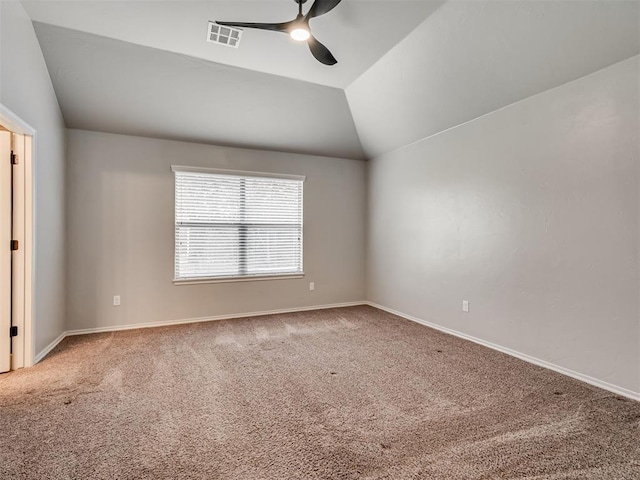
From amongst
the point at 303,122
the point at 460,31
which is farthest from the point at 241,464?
the point at 303,122

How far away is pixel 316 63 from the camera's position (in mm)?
3369

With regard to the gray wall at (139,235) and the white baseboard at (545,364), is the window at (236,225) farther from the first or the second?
the white baseboard at (545,364)

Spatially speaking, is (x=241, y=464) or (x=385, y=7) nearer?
(x=241, y=464)

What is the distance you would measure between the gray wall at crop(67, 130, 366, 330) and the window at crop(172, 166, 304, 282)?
0.13 meters

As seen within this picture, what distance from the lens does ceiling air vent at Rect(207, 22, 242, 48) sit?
2785mm

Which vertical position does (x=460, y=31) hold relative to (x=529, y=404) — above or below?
above

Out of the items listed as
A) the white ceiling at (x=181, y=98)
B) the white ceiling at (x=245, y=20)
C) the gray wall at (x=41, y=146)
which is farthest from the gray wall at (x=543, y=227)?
the gray wall at (x=41, y=146)

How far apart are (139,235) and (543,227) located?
445 centimetres

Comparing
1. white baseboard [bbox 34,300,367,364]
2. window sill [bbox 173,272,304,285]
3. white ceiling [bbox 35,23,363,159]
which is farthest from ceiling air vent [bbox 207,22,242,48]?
white baseboard [bbox 34,300,367,364]

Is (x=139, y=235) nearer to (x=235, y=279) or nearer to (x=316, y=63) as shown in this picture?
(x=235, y=279)

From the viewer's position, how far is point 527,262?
9.80 ft

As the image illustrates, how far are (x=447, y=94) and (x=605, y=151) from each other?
153 cm

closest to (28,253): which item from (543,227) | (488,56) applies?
(488,56)

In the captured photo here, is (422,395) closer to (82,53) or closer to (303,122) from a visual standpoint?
(303,122)
